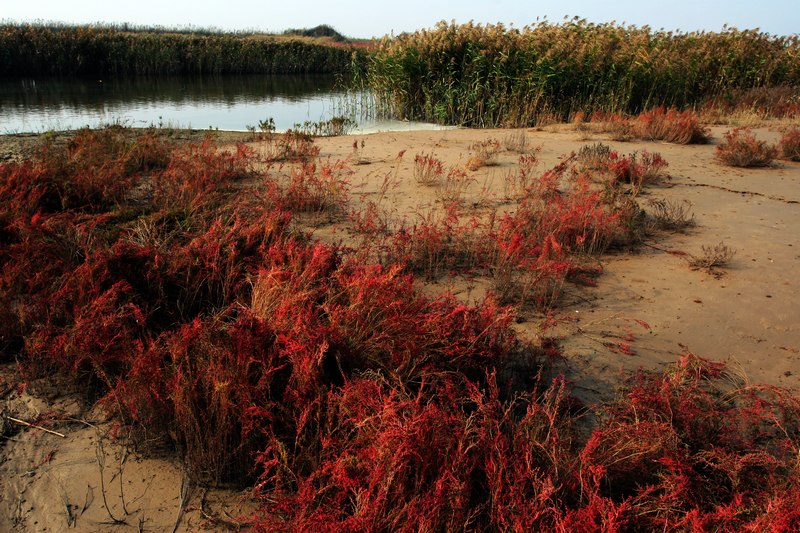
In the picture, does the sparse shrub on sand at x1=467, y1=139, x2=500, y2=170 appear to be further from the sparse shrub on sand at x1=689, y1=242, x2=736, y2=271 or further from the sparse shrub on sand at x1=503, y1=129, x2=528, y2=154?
the sparse shrub on sand at x1=689, y1=242, x2=736, y2=271

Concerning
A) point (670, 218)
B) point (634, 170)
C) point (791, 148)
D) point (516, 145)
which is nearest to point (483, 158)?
point (516, 145)

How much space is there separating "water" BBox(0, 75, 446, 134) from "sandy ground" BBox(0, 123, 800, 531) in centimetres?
828

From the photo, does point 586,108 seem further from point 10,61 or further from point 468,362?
point 10,61

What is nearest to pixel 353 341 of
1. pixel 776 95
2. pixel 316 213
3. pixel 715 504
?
pixel 715 504

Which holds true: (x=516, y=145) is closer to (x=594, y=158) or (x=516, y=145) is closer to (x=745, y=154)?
(x=594, y=158)

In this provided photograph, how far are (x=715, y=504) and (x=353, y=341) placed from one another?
1923 mm

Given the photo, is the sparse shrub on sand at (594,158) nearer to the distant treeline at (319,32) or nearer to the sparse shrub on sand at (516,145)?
the sparse shrub on sand at (516,145)

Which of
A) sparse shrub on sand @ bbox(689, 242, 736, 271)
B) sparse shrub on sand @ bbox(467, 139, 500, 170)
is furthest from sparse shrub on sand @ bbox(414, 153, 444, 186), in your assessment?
sparse shrub on sand @ bbox(689, 242, 736, 271)

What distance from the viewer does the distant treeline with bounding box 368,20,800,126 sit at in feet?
47.5

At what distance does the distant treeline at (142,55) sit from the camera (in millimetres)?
26688

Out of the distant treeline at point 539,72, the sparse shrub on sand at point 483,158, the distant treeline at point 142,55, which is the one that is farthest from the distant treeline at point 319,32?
the sparse shrub on sand at point 483,158

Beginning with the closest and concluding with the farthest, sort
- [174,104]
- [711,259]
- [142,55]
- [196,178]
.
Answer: [711,259] < [196,178] < [174,104] < [142,55]

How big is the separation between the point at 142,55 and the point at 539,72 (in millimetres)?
24546

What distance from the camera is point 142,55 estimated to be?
30.3 metres
